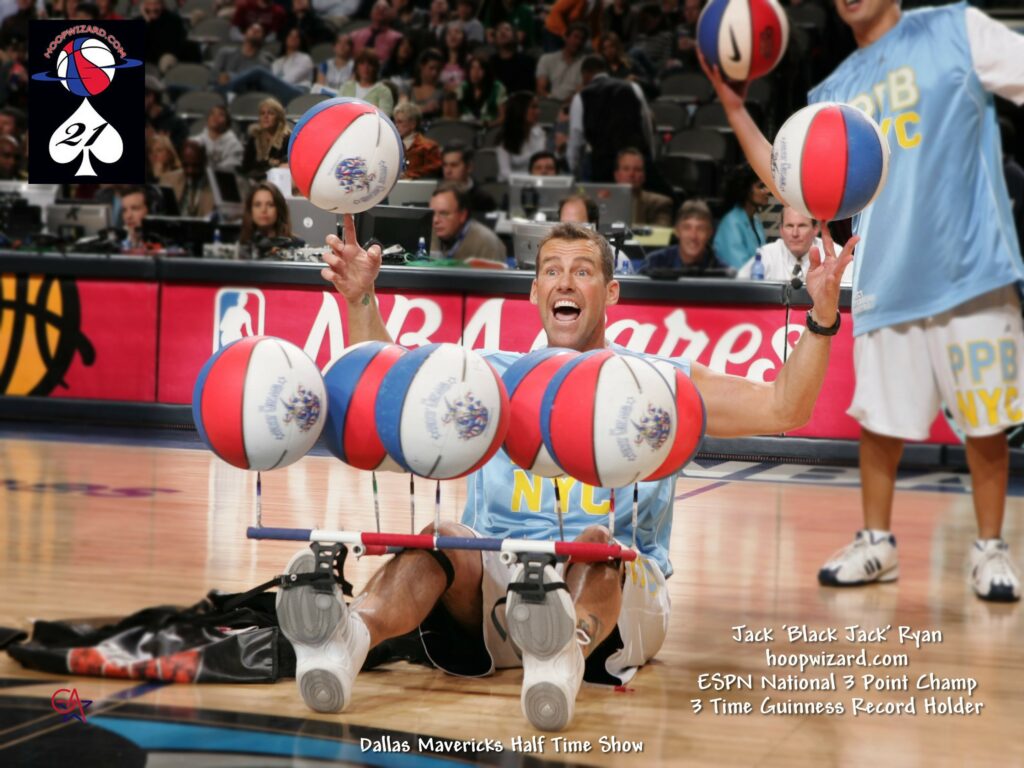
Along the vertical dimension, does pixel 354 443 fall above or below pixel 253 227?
below

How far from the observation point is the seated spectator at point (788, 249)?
657 cm

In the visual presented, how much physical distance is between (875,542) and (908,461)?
2.62m

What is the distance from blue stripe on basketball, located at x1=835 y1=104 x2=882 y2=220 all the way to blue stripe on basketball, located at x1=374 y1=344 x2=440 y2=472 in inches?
44.3

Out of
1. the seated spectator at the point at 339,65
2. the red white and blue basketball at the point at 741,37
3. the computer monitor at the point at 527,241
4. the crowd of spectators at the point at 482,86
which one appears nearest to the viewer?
the red white and blue basketball at the point at 741,37

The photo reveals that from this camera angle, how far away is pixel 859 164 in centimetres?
364

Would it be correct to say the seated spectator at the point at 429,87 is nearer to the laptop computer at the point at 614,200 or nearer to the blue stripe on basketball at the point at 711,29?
the laptop computer at the point at 614,200

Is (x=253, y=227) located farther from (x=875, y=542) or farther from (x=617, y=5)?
(x=617, y=5)

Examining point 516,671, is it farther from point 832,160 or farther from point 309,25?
point 309,25

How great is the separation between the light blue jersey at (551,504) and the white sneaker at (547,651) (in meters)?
0.63

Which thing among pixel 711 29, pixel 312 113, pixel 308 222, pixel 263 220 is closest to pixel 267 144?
pixel 263 220

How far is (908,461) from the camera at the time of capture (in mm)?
7609

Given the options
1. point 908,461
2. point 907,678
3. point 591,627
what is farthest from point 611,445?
point 908,461

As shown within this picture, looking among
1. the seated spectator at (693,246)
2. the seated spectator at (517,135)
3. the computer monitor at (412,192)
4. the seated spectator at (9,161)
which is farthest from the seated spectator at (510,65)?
the seated spectator at (693,246)

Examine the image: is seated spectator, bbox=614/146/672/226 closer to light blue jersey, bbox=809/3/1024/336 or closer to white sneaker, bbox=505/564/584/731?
light blue jersey, bbox=809/3/1024/336
